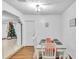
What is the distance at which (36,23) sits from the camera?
1007 centimetres

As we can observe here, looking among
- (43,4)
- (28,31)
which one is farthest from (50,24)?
(43,4)

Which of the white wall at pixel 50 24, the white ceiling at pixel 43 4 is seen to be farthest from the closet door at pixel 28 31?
the white ceiling at pixel 43 4

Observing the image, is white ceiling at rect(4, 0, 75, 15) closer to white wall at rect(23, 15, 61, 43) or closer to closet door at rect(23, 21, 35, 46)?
white wall at rect(23, 15, 61, 43)

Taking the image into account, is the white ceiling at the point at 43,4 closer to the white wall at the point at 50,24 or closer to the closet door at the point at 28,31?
the white wall at the point at 50,24

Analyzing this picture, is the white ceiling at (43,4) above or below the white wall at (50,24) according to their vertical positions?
above

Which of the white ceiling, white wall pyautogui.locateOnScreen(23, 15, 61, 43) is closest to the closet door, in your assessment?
white wall pyautogui.locateOnScreen(23, 15, 61, 43)

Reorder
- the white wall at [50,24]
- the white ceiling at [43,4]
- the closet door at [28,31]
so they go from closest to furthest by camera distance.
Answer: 1. the white ceiling at [43,4]
2. the white wall at [50,24]
3. the closet door at [28,31]

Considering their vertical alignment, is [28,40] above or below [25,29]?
below

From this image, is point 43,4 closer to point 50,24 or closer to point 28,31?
point 50,24

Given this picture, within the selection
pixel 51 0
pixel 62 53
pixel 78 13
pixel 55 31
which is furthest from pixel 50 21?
pixel 78 13

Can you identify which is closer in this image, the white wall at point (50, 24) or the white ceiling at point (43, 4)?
the white ceiling at point (43, 4)

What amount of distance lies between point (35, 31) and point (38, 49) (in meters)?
5.67

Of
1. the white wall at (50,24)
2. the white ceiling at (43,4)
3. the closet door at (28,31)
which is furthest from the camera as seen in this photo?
the closet door at (28,31)

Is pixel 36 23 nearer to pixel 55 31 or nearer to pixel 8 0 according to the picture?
pixel 55 31
